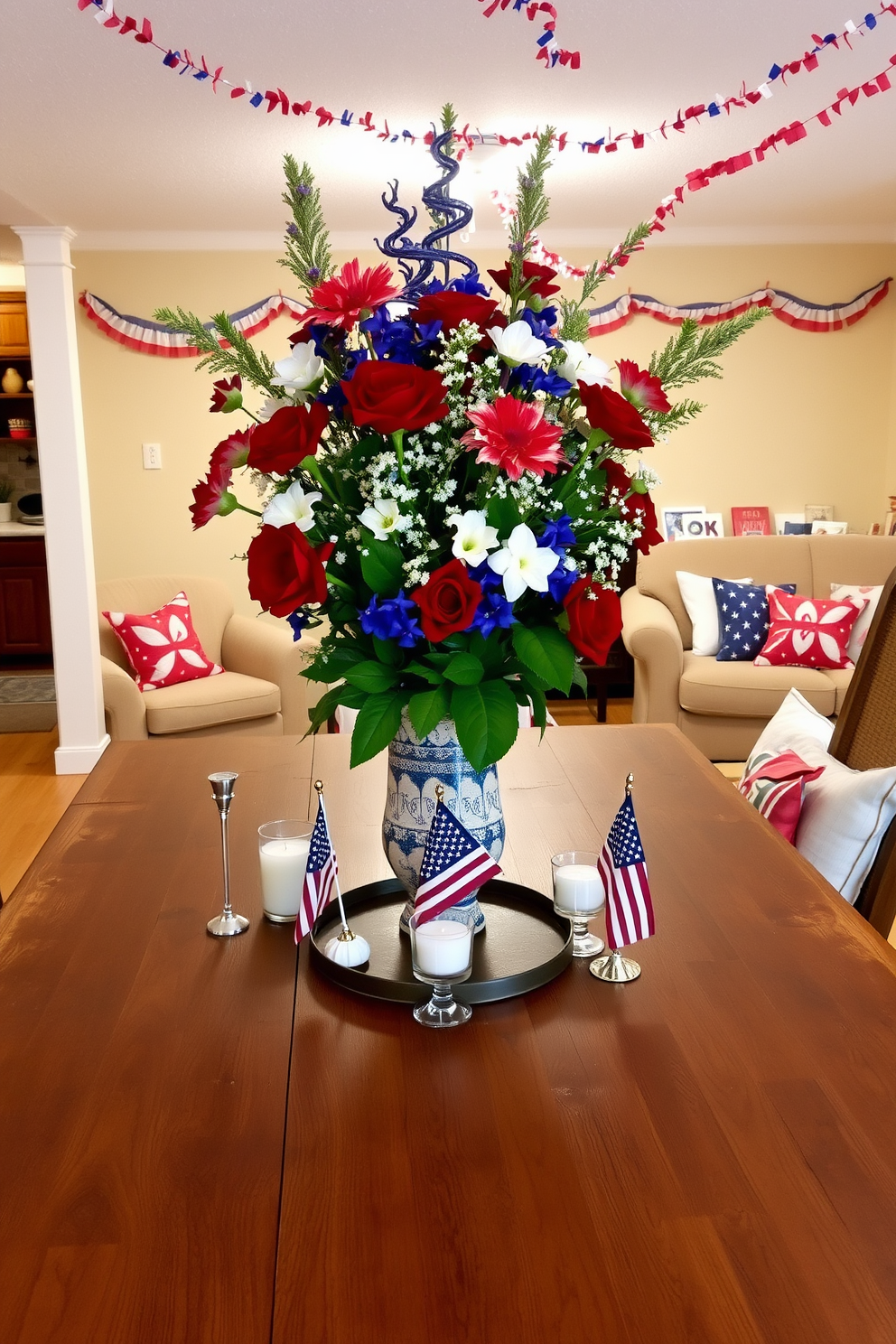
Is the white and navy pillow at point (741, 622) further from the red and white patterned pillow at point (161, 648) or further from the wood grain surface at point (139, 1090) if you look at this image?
the wood grain surface at point (139, 1090)

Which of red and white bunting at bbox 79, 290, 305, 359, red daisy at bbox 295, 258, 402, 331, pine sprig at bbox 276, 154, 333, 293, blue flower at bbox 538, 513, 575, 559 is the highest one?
red and white bunting at bbox 79, 290, 305, 359

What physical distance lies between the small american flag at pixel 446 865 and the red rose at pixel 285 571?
26 centimetres

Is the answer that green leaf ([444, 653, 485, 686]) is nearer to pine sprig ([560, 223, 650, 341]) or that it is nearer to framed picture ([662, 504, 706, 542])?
pine sprig ([560, 223, 650, 341])

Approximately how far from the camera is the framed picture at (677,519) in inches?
237

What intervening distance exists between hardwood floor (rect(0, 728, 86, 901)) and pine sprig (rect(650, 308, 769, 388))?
2.97m

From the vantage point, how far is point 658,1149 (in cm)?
Answer: 99

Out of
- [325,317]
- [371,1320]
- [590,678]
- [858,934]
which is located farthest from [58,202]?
[371,1320]

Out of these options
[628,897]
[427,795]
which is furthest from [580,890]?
[427,795]

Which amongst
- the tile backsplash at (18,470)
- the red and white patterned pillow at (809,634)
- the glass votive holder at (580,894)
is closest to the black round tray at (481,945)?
the glass votive holder at (580,894)

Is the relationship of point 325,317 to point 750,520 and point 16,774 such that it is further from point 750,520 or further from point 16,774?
point 750,520

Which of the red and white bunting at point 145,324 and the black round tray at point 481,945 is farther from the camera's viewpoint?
the red and white bunting at point 145,324

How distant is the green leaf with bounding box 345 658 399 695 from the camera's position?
3.96 ft

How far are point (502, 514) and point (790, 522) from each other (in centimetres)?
521

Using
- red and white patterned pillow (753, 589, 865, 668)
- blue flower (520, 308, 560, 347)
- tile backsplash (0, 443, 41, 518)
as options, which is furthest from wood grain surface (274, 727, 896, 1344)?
tile backsplash (0, 443, 41, 518)
